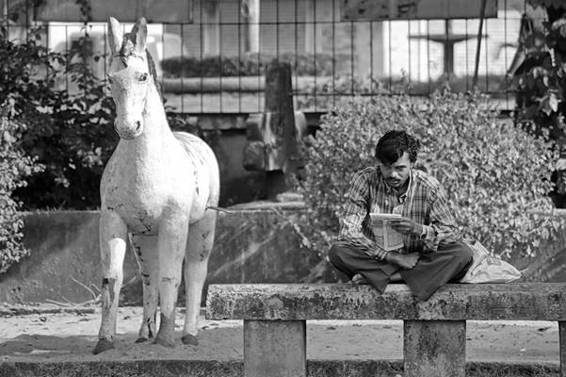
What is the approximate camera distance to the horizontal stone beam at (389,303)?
21.9 feet

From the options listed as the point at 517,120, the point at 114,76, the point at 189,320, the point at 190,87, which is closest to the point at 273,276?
the point at 189,320

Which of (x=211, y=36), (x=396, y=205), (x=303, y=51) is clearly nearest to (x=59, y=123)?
(x=396, y=205)

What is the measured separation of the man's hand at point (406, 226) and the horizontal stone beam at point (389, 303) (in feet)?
1.08

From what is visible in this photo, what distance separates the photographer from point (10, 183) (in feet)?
33.5

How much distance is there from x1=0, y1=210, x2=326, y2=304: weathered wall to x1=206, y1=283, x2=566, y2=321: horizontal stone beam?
3.96 metres

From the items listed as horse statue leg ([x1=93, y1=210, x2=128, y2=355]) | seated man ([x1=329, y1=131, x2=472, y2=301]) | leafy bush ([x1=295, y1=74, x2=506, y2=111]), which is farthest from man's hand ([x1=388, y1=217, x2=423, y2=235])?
leafy bush ([x1=295, y1=74, x2=506, y2=111])

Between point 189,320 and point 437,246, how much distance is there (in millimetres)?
2495

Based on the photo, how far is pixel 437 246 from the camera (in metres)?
6.87

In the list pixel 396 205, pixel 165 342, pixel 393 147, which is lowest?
pixel 165 342

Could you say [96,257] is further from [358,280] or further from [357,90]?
[357,90]

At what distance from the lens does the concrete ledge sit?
24.8ft

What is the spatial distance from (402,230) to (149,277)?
254 cm

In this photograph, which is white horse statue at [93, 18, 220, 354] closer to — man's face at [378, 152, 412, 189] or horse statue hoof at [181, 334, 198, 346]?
horse statue hoof at [181, 334, 198, 346]

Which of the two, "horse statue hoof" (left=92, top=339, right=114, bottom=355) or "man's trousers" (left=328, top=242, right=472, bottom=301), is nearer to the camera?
"man's trousers" (left=328, top=242, right=472, bottom=301)
